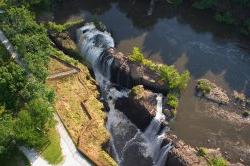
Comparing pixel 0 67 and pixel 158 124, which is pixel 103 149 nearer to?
pixel 158 124

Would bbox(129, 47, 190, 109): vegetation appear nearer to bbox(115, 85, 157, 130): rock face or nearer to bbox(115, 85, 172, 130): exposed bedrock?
bbox(115, 85, 172, 130): exposed bedrock

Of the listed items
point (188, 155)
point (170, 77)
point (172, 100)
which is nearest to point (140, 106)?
point (172, 100)

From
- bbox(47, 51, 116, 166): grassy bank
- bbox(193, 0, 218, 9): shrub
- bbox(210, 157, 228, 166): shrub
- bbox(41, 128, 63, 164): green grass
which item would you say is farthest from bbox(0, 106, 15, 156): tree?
bbox(193, 0, 218, 9): shrub

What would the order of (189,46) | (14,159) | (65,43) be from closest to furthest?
(14,159), (65,43), (189,46)

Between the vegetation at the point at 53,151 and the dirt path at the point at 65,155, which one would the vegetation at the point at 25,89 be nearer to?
the vegetation at the point at 53,151

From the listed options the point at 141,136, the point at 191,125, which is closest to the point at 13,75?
the point at 141,136

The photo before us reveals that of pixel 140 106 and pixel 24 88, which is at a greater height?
pixel 24 88

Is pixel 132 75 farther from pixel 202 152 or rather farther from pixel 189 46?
pixel 202 152
